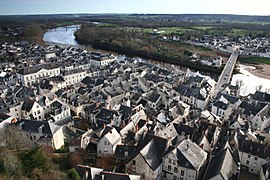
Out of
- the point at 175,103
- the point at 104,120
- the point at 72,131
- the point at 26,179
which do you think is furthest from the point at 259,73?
the point at 26,179

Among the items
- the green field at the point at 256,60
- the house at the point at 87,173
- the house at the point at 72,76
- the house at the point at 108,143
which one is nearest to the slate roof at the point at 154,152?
the house at the point at 108,143

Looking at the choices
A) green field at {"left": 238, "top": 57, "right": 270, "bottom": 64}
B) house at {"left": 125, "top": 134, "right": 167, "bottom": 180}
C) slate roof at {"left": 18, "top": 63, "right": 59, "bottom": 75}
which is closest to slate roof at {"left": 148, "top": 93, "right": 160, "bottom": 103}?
house at {"left": 125, "top": 134, "right": 167, "bottom": 180}

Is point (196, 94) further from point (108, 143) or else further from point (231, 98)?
point (108, 143)

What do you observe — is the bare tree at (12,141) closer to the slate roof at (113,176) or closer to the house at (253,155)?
the slate roof at (113,176)

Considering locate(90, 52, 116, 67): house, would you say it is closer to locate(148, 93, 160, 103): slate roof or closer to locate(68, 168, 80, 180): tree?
locate(148, 93, 160, 103): slate roof

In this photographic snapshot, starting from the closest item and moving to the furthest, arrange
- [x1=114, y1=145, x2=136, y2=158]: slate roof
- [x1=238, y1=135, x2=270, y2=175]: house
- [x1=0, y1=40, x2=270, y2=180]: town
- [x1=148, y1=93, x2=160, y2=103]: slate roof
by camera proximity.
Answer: [x1=0, y1=40, x2=270, y2=180]: town → [x1=238, y1=135, x2=270, y2=175]: house → [x1=114, y1=145, x2=136, y2=158]: slate roof → [x1=148, y1=93, x2=160, y2=103]: slate roof

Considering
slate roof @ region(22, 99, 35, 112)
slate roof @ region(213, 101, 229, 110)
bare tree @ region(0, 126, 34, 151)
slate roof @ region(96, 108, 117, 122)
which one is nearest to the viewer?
bare tree @ region(0, 126, 34, 151)

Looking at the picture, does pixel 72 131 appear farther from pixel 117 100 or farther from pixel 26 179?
pixel 26 179
